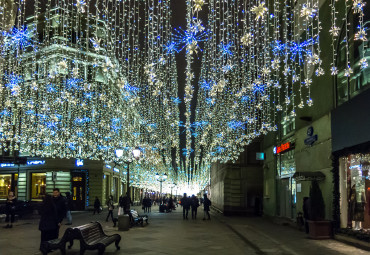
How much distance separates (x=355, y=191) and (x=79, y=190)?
35.1 meters

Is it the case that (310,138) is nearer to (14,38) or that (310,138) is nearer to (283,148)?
(283,148)

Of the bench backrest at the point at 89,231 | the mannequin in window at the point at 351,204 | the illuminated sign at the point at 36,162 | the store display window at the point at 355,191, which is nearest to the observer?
the bench backrest at the point at 89,231

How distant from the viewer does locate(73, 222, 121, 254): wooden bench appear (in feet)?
36.7

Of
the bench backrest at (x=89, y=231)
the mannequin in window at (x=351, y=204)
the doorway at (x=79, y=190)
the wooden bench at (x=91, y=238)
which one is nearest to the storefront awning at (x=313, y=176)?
the mannequin in window at (x=351, y=204)

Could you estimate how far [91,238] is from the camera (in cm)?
1196

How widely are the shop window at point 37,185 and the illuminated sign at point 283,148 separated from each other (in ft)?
92.2

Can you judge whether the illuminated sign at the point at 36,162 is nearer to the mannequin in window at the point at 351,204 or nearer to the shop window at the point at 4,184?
the shop window at the point at 4,184

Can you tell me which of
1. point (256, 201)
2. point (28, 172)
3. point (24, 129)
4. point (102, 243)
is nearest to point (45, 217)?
point (102, 243)

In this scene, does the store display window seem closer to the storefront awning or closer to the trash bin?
the storefront awning

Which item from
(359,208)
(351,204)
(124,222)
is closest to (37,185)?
(124,222)

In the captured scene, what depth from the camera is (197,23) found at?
10.3 metres

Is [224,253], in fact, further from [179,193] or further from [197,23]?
[179,193]

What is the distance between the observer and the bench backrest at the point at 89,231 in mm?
11297

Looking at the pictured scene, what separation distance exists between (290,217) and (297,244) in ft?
28.5
